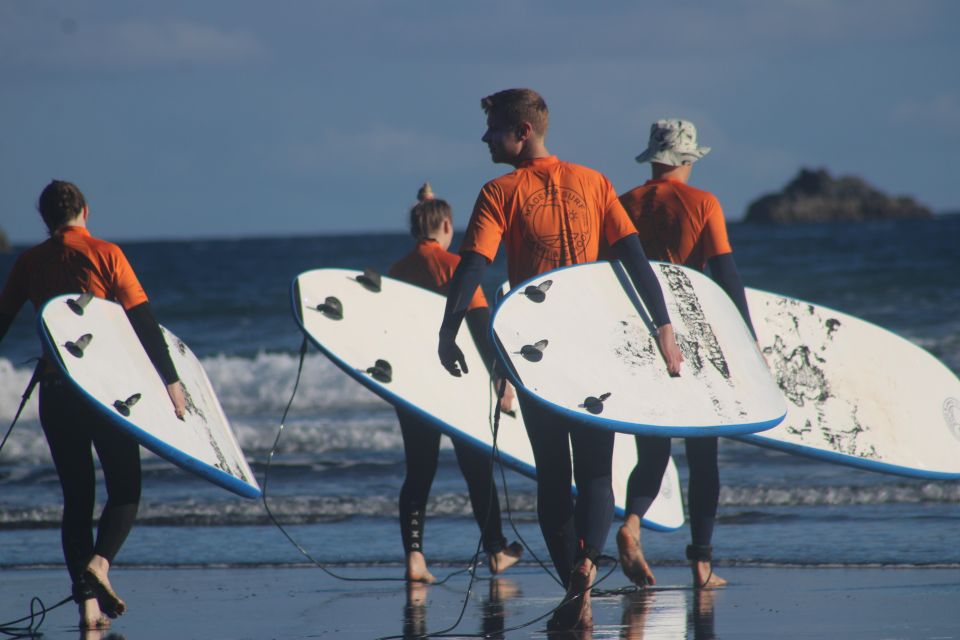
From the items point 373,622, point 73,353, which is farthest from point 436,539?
point 73,353

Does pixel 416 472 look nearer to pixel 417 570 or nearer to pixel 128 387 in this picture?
pixel 417 570

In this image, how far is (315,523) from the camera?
21.1 feet

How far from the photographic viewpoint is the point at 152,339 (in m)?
3.94

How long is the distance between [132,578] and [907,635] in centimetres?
309

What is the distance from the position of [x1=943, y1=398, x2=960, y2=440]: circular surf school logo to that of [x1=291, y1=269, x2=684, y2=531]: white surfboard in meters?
1.19

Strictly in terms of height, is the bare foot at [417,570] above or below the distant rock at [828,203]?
below

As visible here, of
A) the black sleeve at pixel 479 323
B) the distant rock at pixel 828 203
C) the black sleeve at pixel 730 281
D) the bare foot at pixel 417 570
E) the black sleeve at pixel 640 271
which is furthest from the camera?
the distant rock at pixel 828 203

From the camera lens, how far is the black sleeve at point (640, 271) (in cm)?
363

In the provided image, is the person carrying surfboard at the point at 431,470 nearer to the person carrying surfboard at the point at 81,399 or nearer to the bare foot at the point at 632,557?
the bare foot at the point at 632,557

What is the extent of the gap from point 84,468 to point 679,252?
2.11m

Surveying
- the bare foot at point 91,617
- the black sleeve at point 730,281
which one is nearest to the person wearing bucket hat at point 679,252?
the black sleeve at point 730,281

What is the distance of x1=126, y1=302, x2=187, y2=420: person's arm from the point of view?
3904mm

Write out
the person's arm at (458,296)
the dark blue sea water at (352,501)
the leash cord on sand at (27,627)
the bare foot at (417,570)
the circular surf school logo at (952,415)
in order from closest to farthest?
the person's arm at (458,296) → the leash cord on sand at (27,627) → the bare foot at (417,570) → the circular surf school logo at (952,415) → the dark blue sea water at (352,501)

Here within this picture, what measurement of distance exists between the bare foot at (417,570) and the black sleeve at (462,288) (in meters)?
1.62
